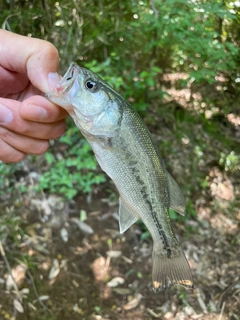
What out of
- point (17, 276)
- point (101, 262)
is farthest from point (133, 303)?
point (17, 276)

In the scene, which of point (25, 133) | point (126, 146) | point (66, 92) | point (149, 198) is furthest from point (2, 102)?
point (149, 198)

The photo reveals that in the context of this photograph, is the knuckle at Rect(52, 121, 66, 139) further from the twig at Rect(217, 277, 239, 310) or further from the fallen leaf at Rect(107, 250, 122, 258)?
the twig at Rect(217, 277, 239, 310)

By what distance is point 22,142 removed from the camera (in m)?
1.91

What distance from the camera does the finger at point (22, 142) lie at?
1867mm

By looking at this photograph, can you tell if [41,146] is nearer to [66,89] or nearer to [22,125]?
[22,125]

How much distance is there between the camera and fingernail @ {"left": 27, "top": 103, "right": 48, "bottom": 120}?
1645 mm

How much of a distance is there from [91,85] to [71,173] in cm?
213

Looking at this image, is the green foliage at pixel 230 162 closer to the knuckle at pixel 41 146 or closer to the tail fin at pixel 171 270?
the tail fin at pixel 171 270

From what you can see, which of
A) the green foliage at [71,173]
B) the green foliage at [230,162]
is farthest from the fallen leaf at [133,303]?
the green foliage at [230,162]

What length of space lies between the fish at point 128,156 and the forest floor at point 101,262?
1530 mm

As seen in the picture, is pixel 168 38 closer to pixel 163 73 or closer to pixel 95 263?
pixel 163 73

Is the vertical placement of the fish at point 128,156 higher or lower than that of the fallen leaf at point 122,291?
higher

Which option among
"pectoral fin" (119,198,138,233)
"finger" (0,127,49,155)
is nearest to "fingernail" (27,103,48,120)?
"finger" (0,127,49,155)

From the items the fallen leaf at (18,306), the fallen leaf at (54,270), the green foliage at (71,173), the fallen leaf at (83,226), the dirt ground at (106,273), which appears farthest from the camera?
the green foliage at (71,173)
